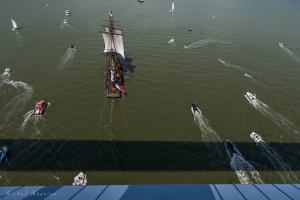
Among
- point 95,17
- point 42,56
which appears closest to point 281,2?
point 95,17

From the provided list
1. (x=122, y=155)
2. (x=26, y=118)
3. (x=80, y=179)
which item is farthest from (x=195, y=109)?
(x=26, y=118)

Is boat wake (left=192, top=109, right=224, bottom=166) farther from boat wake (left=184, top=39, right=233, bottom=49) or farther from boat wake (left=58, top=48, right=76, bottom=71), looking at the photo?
boat wake (left=58, top=48, right=76, bottom=71)

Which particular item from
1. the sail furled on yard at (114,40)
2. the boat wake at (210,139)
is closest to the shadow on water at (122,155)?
the boat wake at (210,139)

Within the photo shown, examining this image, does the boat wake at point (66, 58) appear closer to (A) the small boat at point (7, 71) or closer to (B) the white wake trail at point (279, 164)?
(A) the small boat at point (7, 71)

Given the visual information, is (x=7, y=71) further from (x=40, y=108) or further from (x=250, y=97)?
(x=250, y=97)

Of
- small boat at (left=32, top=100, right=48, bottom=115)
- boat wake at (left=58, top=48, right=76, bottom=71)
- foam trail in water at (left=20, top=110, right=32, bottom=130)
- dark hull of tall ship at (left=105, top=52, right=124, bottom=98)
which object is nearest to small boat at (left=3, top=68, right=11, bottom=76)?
boat wake at (left=58, top=48, right=76, bottom=71)

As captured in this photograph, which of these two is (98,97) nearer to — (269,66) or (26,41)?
(26,41)
